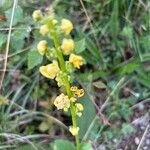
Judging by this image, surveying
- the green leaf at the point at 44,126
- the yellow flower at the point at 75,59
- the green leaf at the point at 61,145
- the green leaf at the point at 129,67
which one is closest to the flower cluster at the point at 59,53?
the yellow flower at the point at 75,59

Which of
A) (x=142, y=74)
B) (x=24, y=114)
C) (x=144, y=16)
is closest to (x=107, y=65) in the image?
(x=142, y=74)

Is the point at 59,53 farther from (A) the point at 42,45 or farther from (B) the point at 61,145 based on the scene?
(B) the point at 61,145

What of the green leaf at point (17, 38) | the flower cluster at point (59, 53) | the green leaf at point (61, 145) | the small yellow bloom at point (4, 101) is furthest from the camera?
the small yellow bloom at point (4, 101)

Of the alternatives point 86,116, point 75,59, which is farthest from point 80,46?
point 75,59

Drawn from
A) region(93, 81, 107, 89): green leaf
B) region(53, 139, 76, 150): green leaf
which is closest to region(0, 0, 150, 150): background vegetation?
region(93, 81, 107, 89): green leaf

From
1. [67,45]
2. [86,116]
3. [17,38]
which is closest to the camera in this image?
[67,45]

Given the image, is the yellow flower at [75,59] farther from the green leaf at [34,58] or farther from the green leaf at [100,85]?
the green leaf at [100,85]

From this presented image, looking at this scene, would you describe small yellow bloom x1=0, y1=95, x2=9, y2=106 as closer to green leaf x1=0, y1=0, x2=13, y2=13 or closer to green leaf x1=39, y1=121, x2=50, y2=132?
green leaf x1=39, y1=121, x2=50, y2=132
